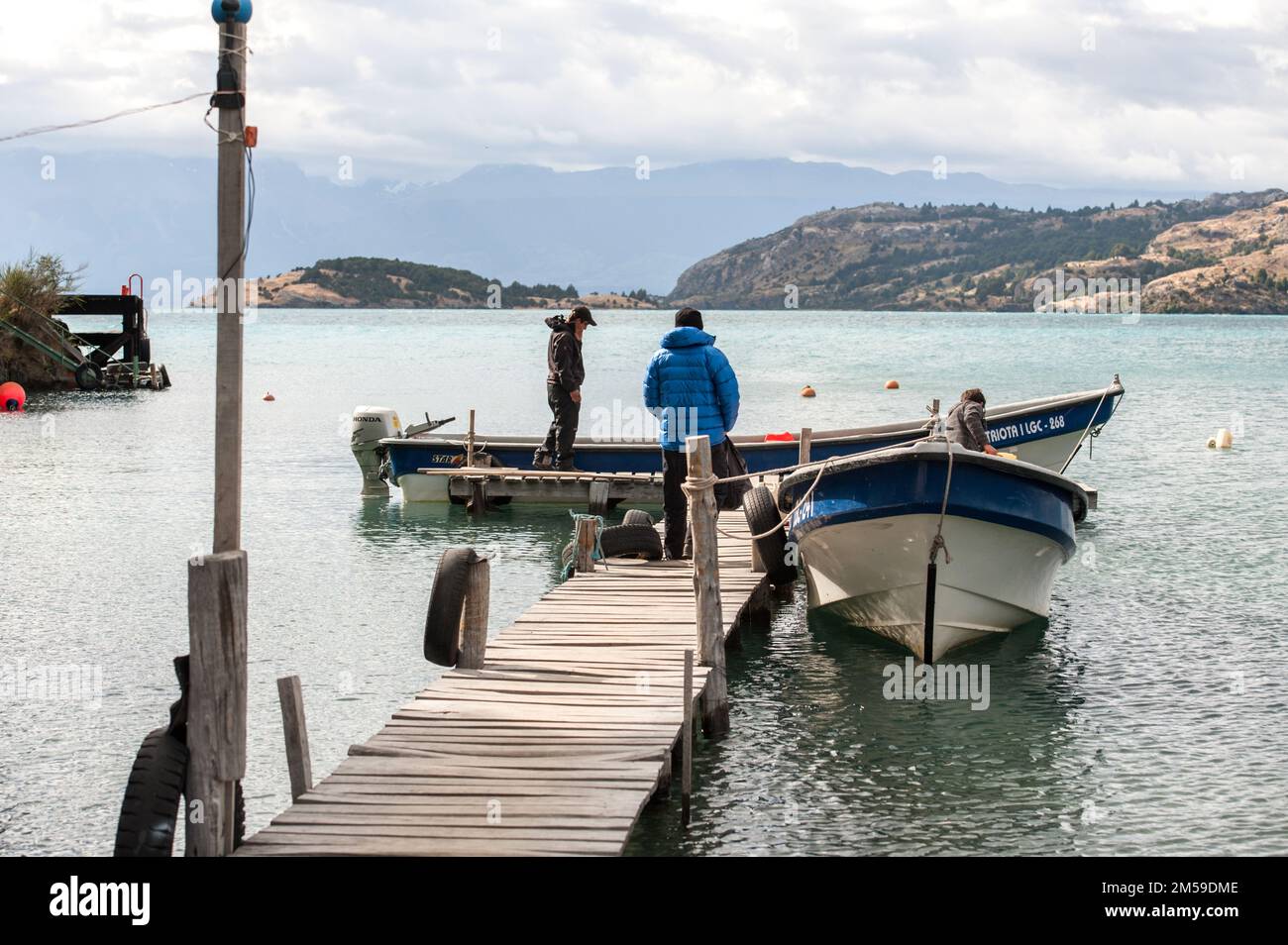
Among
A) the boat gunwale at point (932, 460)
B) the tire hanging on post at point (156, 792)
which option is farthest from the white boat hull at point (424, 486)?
the tire hanging on post at point (156, 792)

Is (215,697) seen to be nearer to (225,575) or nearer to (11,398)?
(225,575)

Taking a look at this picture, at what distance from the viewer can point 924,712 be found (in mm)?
12102

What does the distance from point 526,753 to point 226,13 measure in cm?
424

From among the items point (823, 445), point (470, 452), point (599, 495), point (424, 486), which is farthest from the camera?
point (424, 486)

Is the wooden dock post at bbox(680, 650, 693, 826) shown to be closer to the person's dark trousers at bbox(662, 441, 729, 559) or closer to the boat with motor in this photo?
the person's dark trousers at bbox(662, 441, 729, 559)

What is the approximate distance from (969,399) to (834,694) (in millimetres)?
5044

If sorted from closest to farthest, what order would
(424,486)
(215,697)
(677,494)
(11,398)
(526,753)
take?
(215,697) < (526,753) < (677,494) < (424,486) < (11,398)

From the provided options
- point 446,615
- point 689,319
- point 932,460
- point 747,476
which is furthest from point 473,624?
point 932,460

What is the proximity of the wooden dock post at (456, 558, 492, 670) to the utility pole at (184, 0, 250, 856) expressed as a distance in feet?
10.7

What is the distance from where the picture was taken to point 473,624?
10656 millimetres

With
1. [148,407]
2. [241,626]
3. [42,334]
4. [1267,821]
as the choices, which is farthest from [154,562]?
[42,334]

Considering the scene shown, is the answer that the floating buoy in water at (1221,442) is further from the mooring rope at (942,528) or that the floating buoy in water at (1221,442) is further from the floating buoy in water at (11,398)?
the floating buoy in water at (11,398)

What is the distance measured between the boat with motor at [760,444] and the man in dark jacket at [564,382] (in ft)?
1.54
